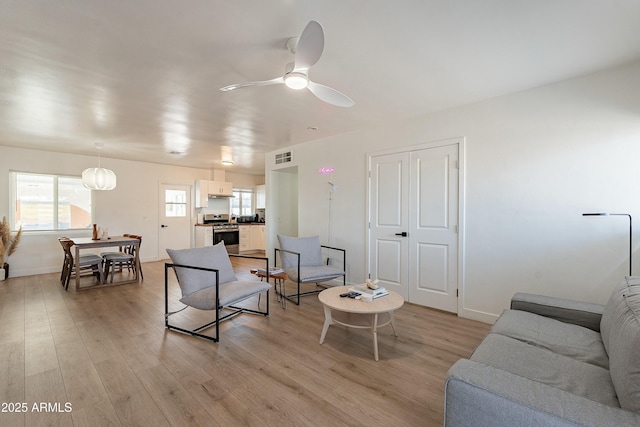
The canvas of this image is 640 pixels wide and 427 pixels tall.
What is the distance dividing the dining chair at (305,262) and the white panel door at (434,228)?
42.8 inches

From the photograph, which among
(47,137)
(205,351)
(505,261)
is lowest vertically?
(205,351)

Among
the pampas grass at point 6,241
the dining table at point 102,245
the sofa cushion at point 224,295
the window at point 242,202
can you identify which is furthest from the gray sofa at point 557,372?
the window at point 242,202

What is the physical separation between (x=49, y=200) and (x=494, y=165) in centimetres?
801

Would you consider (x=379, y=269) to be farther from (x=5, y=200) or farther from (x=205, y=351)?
(x=5, y=200)

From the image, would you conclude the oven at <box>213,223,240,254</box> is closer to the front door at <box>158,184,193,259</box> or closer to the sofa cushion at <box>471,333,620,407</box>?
the front door at <box>158,184,193,259</box>

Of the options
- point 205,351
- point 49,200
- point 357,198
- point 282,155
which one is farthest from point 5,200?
point 357,198

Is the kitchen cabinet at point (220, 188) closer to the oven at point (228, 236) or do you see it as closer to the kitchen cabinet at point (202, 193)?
the kitchen cabinet at point (202, 193)

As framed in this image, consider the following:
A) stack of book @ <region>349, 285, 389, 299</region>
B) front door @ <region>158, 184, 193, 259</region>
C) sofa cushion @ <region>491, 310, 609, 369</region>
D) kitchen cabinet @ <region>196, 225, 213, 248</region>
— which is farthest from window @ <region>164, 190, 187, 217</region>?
sofa cushion @ <region>491, 310, 609, 369</region>

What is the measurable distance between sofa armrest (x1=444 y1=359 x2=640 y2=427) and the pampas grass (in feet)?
23.8

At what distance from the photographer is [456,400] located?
3.94 feet

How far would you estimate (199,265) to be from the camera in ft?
10.4

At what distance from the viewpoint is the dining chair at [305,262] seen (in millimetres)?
3857

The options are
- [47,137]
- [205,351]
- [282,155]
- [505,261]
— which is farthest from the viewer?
[282,155]

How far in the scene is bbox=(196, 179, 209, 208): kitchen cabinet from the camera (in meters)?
7.66
